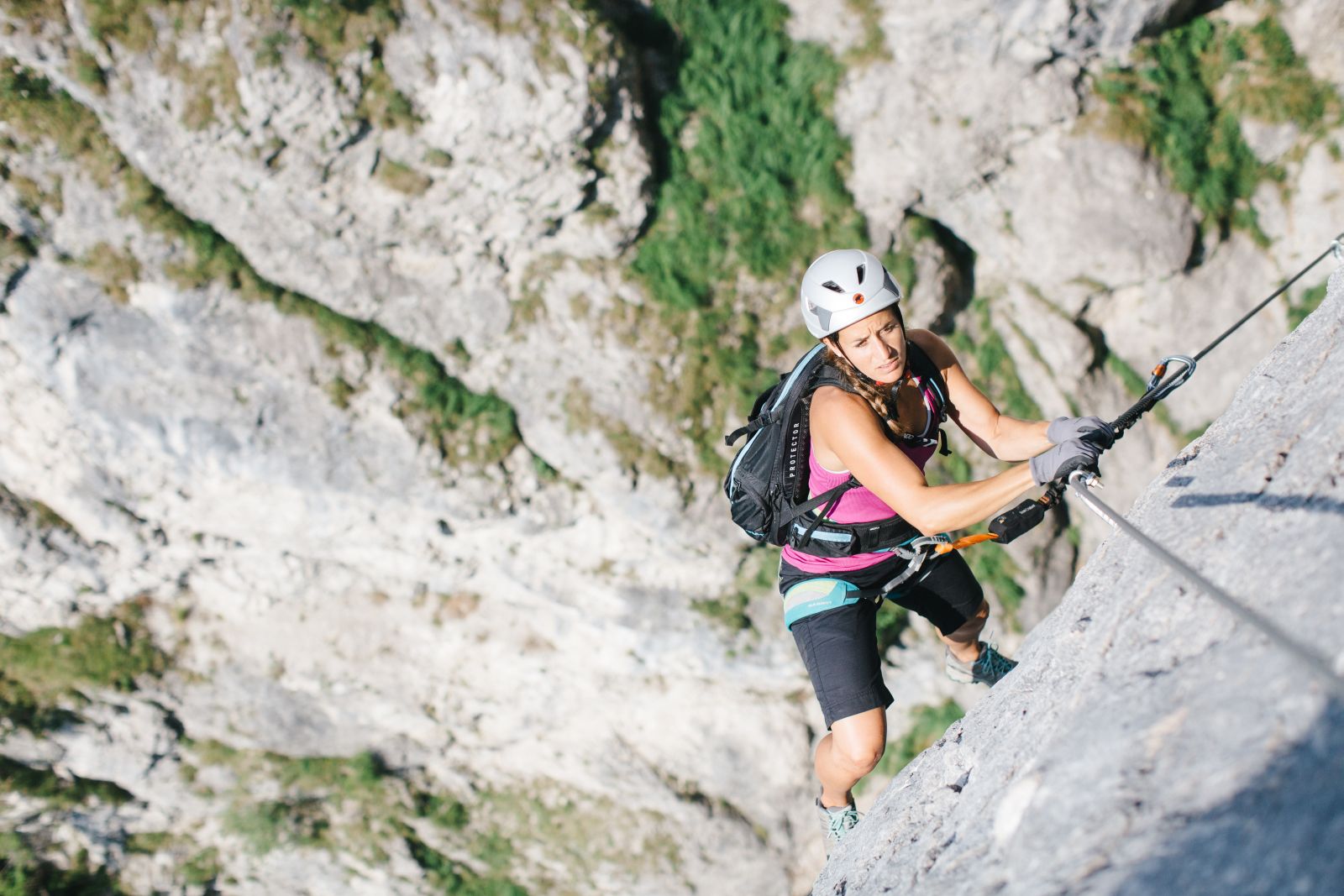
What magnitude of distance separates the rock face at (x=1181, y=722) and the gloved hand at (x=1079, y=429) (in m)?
0.37

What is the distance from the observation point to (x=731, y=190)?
378 inches

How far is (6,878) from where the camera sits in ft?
36.2

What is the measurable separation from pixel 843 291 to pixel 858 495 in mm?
1144

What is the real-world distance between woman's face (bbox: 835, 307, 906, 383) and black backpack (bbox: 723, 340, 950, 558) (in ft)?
0.52

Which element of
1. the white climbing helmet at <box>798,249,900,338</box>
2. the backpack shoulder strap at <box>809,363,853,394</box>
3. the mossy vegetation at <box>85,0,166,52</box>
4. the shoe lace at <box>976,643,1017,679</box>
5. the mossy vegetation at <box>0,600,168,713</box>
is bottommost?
the shoe lace at <box>976,643,1017,679</box>

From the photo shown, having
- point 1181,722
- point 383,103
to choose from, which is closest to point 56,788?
point 383,103

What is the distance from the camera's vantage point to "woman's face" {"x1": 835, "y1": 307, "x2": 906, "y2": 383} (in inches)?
180

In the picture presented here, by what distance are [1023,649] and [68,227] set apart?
9442 mm

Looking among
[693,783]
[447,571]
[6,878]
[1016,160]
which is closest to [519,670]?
[447,571]

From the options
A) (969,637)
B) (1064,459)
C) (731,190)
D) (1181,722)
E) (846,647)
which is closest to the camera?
(1181,722)

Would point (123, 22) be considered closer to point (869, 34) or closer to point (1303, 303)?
point (869, 34)

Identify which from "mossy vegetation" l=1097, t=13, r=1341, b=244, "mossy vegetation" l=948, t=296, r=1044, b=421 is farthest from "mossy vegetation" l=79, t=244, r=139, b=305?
"mossy vegetation" l=1097, t=13, r=1341, b=244

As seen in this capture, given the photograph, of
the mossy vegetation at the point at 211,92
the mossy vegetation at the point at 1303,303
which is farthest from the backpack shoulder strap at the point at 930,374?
the mossy vegetation at the point at 211,92

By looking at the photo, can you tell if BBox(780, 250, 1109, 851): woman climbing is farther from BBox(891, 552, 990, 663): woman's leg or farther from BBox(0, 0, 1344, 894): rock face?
BBox(0, 0, 1344, 894): rock face
